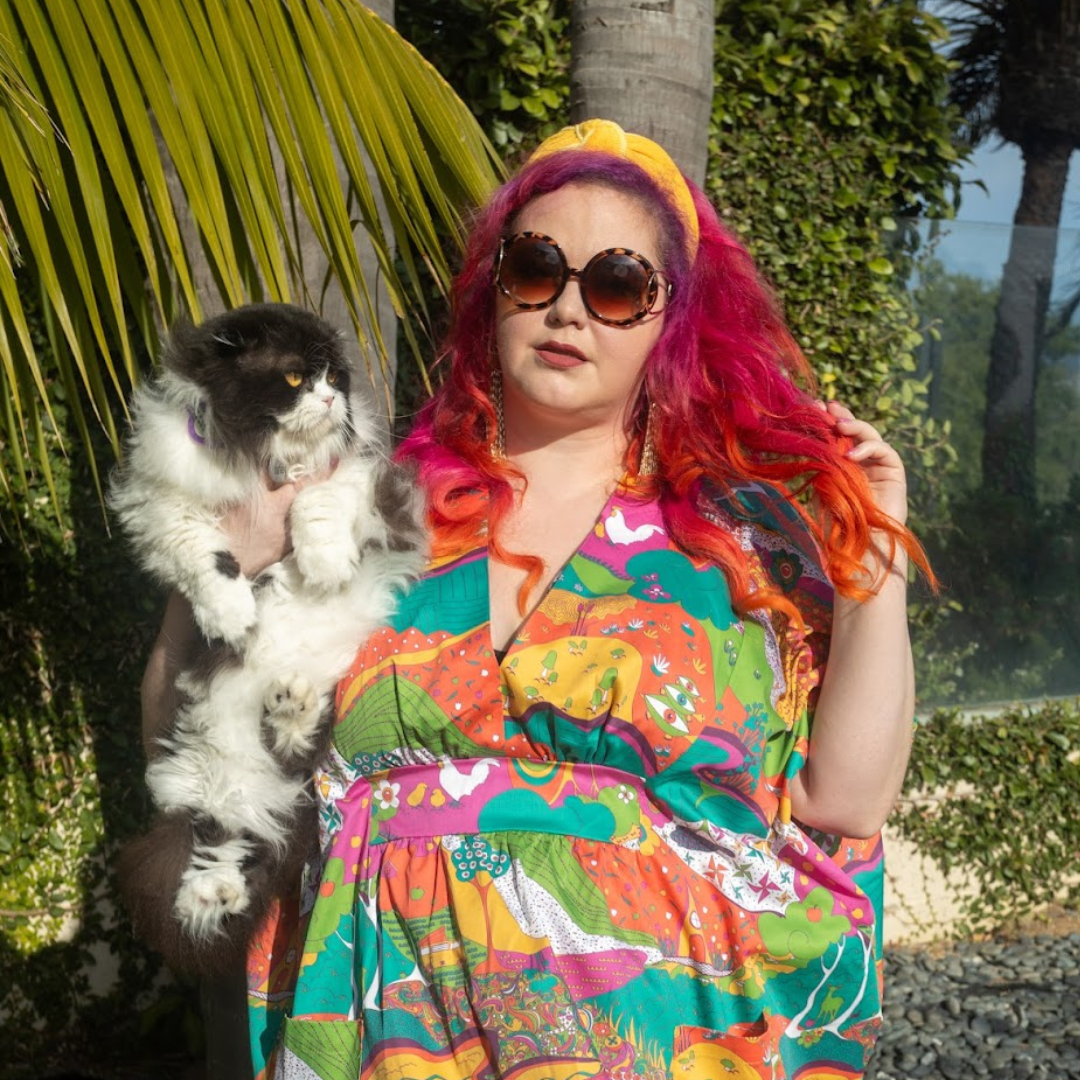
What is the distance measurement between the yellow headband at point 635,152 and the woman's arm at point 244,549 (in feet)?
2.75

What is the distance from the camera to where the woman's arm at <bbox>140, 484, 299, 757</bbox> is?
2.09 m

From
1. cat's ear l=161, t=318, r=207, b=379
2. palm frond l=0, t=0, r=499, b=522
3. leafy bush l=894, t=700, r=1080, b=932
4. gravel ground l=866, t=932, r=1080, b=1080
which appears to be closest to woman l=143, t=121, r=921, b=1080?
cat's ear l=161, t=318, r=207, b=379

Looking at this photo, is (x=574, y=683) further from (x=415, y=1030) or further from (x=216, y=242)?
(x=216, y=242)

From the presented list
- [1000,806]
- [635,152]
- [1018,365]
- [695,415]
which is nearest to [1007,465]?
[1018,365]

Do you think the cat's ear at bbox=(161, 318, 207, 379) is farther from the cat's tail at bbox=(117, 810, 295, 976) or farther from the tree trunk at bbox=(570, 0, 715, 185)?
the tree trunk at bbox=(570, 0, 715, 185)

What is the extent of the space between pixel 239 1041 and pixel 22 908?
143cm

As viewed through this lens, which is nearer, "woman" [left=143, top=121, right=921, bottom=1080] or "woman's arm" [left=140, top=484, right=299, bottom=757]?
"woman" [left=143, top=121, right=921, bottom=1080]

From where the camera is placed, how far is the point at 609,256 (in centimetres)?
199

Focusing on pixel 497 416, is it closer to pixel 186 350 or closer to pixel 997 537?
pixel 186 350

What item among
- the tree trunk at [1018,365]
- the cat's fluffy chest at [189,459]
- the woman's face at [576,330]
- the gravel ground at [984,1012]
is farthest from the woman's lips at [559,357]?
the tree trunk at [1018,365]

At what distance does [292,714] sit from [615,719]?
555 millimetres

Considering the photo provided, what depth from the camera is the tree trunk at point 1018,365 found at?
530 cm

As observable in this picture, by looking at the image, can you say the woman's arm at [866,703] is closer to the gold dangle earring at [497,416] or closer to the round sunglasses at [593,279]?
the round sunglasses at [593,279]

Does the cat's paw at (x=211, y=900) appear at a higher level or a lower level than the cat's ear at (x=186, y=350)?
lower
